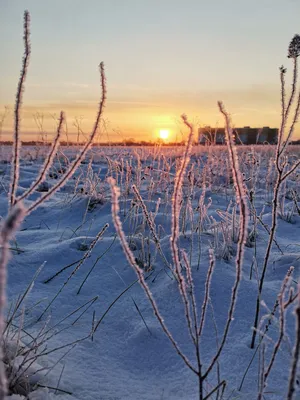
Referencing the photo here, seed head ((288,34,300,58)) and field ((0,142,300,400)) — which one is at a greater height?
seed head ((288,34,300,58))

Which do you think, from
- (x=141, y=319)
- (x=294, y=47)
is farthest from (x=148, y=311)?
(x=294, y=47)

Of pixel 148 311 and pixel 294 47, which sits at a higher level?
pixel 294 47

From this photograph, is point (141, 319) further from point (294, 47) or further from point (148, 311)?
point (294, 47)

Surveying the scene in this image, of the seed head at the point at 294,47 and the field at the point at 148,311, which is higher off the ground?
the seed head at the point at 294,47

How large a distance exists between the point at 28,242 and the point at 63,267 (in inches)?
22.8

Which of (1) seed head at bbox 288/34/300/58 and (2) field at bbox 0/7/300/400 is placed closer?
(2) field at bbox 0/7/300/400

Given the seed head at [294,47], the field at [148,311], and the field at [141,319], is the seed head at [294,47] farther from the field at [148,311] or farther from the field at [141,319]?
the field at [141,319]

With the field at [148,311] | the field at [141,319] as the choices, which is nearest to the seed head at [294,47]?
the field at [148,311]

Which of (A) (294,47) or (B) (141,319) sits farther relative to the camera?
(B) (141,319)

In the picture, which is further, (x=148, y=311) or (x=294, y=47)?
(x=148, y=311)

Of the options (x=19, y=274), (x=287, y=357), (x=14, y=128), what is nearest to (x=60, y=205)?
(x=19, y=274)

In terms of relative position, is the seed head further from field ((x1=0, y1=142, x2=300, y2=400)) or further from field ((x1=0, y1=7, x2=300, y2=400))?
field ((x1=0, y1=142, x2=300, y2=400))

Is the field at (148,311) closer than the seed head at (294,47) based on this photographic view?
Yes

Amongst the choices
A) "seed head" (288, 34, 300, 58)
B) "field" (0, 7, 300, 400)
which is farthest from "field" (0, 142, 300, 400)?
"seed head" (288, 34, 300, 58)
